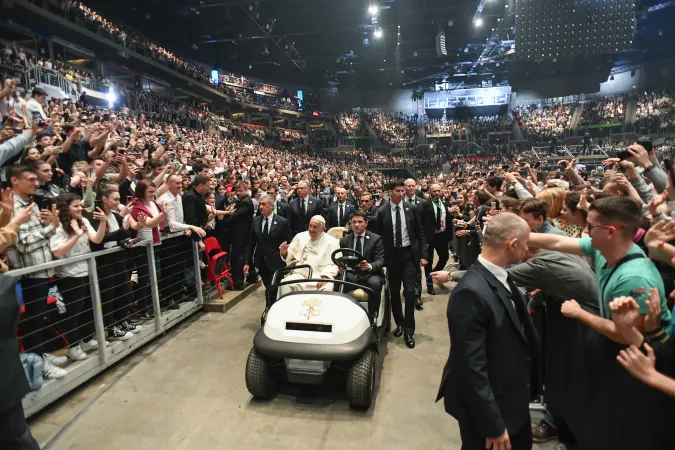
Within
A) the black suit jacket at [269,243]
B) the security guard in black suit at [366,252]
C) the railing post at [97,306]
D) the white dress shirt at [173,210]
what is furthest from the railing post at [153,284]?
the security guard in black suit at [366,252]

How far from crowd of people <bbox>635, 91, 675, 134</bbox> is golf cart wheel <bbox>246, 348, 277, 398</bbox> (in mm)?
35683

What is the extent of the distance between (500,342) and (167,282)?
4.65 m

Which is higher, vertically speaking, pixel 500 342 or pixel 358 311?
pixel 500 342

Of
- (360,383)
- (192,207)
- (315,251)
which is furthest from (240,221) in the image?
(360,383)

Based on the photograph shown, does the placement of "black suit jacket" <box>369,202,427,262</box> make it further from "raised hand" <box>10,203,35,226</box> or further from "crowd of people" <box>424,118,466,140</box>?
"crowd of people" <box>424,118,466,140</box>

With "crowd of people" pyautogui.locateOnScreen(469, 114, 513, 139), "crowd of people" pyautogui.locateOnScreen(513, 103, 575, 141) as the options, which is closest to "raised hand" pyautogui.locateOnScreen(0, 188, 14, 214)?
"crowd of people" pyautogui.locateOnScreen(513, 103, 575, 141)

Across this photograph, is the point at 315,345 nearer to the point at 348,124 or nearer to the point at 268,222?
the point at 268,222

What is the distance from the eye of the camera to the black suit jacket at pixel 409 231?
484 centimetres

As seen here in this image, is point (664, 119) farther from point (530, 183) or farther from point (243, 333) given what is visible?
point (243, 333)

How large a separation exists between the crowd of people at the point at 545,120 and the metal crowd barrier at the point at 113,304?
37.3 m

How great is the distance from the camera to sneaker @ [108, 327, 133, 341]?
162 inches

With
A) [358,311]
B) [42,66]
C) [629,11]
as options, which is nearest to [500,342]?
[358,311]

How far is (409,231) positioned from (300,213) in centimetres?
263

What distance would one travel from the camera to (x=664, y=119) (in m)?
28.6
